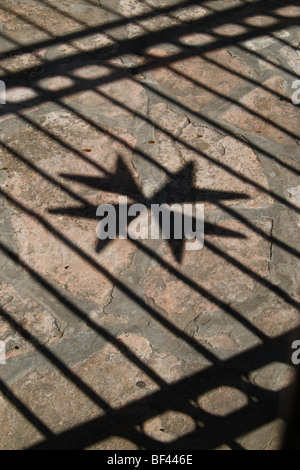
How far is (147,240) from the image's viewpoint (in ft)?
12.7

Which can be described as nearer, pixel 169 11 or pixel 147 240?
pixel 147 240

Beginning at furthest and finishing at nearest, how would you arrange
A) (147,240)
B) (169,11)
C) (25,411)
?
(169,11) < (147,240) < (25,411)

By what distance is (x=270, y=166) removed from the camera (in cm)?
433

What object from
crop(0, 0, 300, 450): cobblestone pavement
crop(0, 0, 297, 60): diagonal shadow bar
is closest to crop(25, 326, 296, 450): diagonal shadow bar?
crop(0, 0, 300, 450): cobblestone pavement

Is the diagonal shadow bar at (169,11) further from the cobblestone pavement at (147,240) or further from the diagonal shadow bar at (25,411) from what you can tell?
the diagonal shadow bar at (25,411)

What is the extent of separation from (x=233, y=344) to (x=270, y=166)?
1.46m

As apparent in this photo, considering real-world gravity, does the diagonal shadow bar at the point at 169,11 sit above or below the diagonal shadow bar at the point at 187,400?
above

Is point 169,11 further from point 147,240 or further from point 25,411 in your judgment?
point 25,411

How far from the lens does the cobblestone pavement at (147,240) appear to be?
10.3 feet

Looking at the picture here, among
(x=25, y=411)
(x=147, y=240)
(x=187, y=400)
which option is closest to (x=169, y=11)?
(x=147, y=240)

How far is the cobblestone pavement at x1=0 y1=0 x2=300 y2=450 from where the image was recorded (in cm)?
315

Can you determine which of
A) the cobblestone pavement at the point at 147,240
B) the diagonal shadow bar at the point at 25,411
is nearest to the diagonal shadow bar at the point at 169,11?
the cobblestone pavement at the point at 147,240

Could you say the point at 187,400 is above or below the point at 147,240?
below

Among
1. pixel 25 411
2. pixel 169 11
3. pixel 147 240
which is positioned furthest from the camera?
pixel 169 11
